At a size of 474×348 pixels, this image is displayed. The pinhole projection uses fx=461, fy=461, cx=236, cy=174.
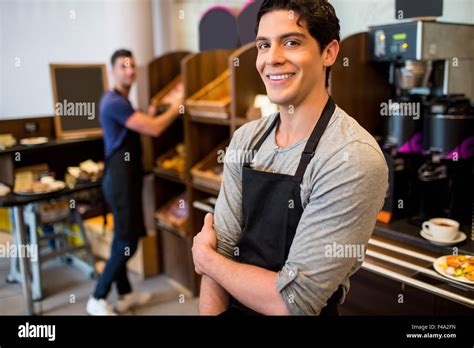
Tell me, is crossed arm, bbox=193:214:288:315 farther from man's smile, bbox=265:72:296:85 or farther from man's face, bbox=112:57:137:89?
man's face, bbox=112:57:137:89

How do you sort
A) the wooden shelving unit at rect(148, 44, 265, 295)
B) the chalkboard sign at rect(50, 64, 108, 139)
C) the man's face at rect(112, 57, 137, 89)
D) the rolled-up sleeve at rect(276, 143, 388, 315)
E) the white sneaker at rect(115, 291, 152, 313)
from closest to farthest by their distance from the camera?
the rolled-up sleeve at rect(276, 143, 388, 315), the wooden shelving unit at rect(148, 44, 265, 295), the man's face at rect(112, 57, 137, 89), the white sneaker at rect(115, 291, 152, 313), the chalkboard sign at rect(50, 64, 108, 139)

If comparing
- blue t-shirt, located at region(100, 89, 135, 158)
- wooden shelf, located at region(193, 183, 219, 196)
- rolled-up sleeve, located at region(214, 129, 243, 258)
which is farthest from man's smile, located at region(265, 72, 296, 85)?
blue t-shirt, located at region(100, 89, 135, 158)

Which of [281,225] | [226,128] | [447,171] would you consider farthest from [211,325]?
Result: [226,128]

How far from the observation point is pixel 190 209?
305cm

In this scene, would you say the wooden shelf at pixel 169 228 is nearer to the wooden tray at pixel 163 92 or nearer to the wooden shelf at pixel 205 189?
the wooden shelf at pixel 205 189

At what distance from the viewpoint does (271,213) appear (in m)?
1.13

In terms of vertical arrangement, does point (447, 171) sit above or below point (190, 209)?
above

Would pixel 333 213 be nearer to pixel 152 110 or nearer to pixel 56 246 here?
pixel 152 110

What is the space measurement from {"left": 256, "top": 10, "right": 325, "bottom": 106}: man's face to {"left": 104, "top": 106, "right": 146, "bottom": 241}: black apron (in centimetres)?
193

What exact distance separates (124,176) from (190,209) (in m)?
0.49

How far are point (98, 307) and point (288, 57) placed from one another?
2.32 meters

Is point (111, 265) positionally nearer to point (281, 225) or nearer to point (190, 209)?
point (190, 209)

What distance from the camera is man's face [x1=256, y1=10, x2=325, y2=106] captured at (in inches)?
40.3

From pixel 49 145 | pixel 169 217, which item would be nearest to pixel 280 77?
pixel 169 217
